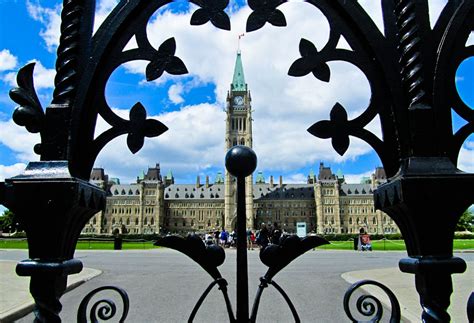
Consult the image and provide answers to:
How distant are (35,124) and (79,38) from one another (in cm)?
40

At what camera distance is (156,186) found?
12519cm

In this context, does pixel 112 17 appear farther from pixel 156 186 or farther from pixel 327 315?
pixel 156 186

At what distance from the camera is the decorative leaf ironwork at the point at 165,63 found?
1.69 m

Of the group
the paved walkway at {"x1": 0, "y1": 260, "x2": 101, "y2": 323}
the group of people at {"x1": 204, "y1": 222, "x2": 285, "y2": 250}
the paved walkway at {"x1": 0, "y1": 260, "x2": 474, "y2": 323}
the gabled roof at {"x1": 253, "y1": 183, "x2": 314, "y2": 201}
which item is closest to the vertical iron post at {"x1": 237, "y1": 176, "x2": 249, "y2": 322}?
the group of people at {"x1": 204, "y1": 222, "x2": 285, "y2": 250}

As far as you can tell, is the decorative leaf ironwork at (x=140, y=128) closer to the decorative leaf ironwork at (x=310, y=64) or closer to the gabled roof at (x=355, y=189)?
the decorative leaf ironwork at (x=310, y=64)

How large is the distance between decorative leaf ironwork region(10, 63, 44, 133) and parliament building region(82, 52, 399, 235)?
377ft

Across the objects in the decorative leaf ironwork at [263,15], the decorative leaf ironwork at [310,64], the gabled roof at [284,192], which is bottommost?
the decorative leaf ironwork at [310,64]

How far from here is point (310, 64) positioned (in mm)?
1662

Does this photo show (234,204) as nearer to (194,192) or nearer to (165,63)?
(194,192)

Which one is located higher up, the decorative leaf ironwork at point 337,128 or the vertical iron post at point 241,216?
the decorative leaf ironwork at point 337,128

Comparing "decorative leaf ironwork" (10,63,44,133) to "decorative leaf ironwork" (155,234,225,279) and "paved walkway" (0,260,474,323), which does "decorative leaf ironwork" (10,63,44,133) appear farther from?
"paved walkway" (0,260,474,323)

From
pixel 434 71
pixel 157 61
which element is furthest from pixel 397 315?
pixel 157 61

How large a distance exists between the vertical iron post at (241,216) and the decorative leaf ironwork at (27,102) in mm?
773

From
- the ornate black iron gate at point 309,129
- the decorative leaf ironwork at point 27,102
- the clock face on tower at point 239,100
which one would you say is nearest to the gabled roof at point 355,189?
the clock face on tower at point 239,100
